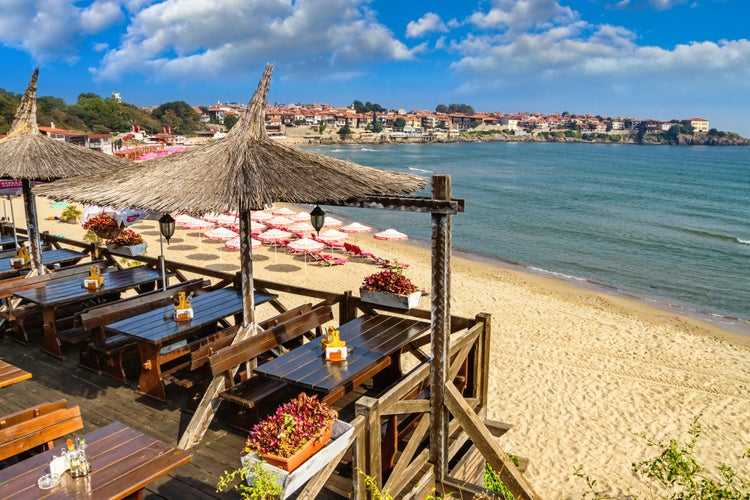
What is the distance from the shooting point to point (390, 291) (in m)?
6.34

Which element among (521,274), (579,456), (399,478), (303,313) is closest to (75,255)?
(303,313)

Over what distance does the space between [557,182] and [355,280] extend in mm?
52824

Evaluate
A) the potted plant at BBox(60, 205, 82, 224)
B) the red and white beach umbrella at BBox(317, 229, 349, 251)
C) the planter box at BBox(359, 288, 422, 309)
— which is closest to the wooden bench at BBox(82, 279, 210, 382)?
the planter box at BBox(359, 288, 422, 309)

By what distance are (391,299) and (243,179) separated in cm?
227

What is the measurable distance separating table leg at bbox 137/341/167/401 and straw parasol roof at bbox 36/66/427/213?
1.62 meters

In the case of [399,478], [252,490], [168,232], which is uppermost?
[168,232]

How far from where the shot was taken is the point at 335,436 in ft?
12.7

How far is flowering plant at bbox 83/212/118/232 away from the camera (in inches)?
357

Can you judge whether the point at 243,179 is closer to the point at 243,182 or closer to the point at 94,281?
the point at 243,182

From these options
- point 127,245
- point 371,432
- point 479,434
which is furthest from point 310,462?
point 127,245

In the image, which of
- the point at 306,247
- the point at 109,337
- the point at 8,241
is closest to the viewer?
the point at 109,337

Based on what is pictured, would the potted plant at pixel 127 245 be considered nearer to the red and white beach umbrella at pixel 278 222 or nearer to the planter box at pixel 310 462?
the planter box at pixel 310 462

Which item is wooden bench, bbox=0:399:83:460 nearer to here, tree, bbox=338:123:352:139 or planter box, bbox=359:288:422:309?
planter box, bbox=359:288:422:309

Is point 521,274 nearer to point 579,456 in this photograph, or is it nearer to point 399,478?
point 579,456
